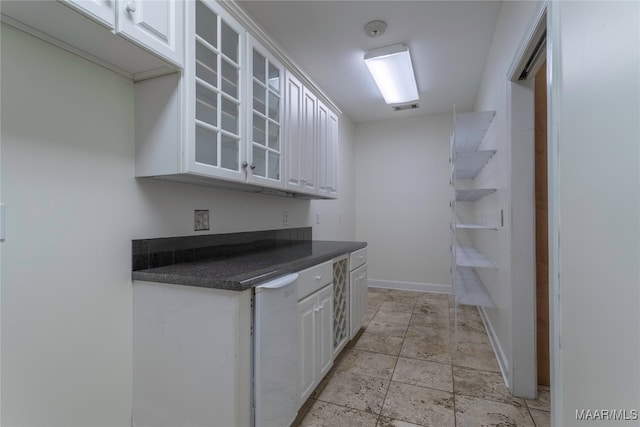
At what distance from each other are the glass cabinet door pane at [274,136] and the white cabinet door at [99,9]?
39.5 inches

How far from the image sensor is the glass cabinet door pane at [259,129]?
179 centimetres

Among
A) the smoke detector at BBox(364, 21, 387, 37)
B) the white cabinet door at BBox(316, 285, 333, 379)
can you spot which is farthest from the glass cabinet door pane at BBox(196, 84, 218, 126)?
the smoke detector at BBox(364, 21, 387, 37)

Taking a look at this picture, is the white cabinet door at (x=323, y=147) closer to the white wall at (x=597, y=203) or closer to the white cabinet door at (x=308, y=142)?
the white cabinet door at (x=308, y=142)

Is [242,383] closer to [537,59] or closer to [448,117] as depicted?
[537,59]

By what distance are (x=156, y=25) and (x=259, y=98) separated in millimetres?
716

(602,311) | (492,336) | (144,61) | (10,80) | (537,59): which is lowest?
(492,336)

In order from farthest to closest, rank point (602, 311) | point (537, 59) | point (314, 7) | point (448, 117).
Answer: point (448, 117) < point (314, 7) < point (537, 59) < point (602, 311)

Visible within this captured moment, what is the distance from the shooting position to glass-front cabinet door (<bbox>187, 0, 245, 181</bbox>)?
137 cm

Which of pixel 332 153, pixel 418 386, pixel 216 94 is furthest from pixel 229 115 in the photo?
pixel 418 386

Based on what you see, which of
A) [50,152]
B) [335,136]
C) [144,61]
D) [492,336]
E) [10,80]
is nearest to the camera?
[10,80]

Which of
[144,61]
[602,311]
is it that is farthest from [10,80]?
[602,311]

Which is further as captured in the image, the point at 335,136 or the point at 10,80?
the point at 335,136

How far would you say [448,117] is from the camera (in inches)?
160

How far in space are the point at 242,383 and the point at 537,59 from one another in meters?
2.20
